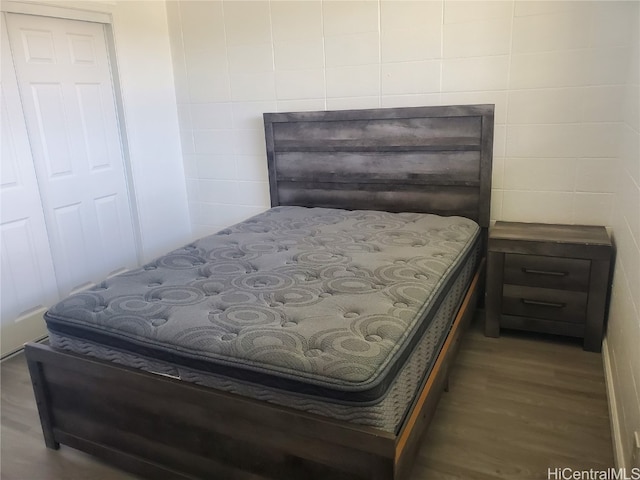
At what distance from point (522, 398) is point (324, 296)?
107cm

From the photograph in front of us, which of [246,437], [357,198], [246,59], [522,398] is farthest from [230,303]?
[246,59]

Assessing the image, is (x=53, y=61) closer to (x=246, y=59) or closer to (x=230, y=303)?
(x=246, y=59)

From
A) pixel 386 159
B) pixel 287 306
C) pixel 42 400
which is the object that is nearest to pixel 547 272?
pixel 386 159

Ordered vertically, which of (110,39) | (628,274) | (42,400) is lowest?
(42,400)

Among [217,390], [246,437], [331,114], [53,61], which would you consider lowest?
[246,437]

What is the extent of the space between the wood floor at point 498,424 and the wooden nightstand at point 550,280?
0.44 ft

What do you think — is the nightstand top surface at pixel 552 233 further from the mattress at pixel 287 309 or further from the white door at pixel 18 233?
the white door at pixel 18 233

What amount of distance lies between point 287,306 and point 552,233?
165 centimetres

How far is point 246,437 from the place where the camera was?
5.10 feet

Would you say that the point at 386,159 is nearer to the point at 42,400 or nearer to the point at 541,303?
the point at 541,303

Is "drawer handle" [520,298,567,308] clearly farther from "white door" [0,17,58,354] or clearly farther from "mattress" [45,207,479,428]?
"white door" [0,17,58,354]

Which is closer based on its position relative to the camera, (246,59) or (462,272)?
(462,272)

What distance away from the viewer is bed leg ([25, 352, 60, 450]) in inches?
76.1

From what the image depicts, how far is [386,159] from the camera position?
10.3 ft
